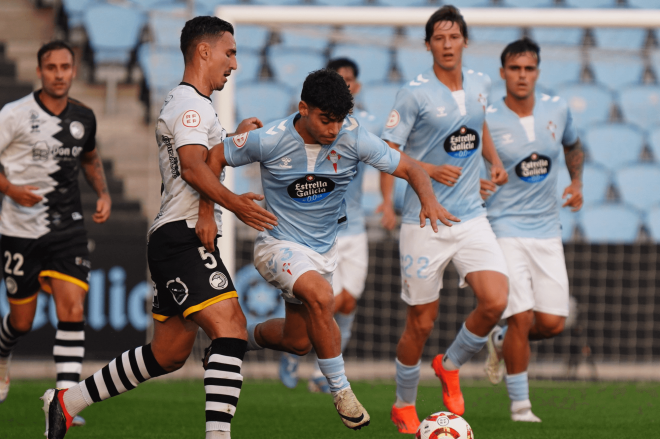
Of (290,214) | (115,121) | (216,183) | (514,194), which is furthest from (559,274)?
(115,121)

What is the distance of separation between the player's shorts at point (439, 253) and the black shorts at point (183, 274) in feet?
5.30

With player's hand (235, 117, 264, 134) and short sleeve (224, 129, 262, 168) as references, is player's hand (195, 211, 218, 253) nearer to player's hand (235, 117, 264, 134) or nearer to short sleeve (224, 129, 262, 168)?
A: short sleeve (224, 129, 262, 168)

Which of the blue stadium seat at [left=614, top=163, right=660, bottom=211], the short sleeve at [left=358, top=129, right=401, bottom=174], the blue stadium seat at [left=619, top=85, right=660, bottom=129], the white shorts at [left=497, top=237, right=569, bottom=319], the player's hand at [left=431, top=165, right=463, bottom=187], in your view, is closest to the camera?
the short sleeve at [left=358, top=129, right=401, bottom=174]

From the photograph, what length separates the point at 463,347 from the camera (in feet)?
17.1

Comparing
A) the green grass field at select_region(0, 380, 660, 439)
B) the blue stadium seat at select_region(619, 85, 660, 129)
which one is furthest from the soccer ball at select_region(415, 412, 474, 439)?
the blue stadium seat at select_region(619, 85, 660, 129)

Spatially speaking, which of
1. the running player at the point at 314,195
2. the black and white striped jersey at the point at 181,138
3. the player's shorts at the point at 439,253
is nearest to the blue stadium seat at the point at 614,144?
Answer: the player's shorts at the point at 439,253

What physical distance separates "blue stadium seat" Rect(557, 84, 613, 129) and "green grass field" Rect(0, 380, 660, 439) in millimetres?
4289

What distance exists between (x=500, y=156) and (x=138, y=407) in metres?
3.19

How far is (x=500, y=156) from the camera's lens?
19.2 feet

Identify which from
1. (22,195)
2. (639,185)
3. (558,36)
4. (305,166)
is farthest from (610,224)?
(22,195)

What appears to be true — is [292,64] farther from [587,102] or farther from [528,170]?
[528,170]

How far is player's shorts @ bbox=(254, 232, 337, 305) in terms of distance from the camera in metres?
4.20

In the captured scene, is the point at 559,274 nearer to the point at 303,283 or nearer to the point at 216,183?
the point at 303,283

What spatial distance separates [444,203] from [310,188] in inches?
48.8
